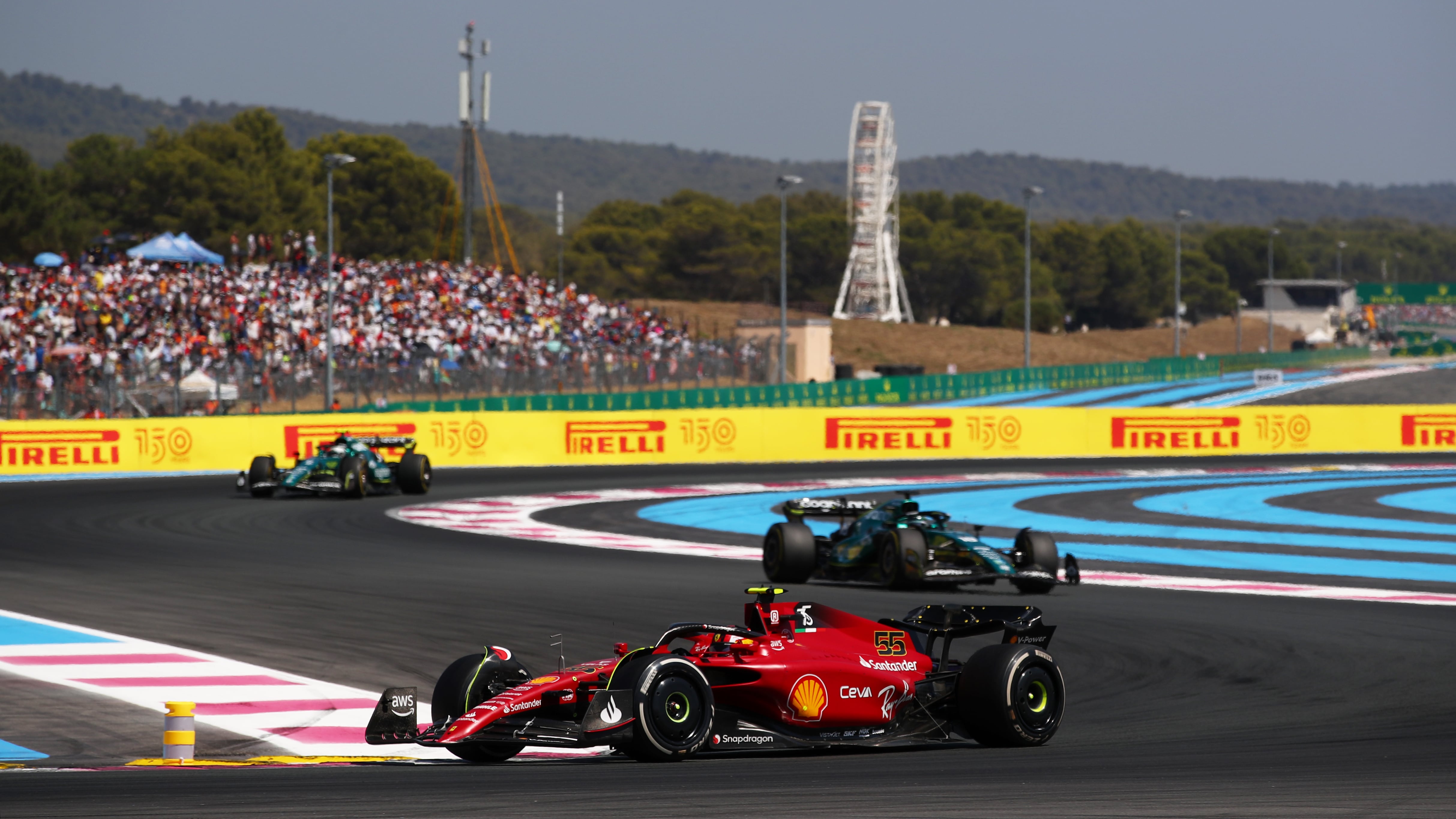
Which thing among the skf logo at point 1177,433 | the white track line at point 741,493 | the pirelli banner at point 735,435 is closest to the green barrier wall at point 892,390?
the pirelli banner at point 735,435

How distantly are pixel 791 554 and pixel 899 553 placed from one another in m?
1.17

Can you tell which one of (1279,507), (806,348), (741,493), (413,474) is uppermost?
(806,348)

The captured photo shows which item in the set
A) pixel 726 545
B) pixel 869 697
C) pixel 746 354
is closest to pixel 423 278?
pixel 746 354

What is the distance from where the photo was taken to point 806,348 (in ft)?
243

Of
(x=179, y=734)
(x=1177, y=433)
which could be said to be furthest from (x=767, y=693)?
(x=1177, y=433)

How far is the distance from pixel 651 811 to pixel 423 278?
149ft

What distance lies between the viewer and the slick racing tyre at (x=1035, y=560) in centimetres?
1602

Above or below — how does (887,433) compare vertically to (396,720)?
above

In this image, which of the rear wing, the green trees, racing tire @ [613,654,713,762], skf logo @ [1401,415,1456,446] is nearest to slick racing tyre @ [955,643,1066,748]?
racing tire @ [613,654,713,762]

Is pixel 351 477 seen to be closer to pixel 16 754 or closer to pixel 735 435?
pixel 735 435

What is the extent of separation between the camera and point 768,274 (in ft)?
415

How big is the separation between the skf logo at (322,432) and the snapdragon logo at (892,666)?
1070 inches

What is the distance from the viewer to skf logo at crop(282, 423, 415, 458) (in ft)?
115

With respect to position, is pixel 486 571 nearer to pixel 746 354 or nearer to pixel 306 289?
pixel 306 289
